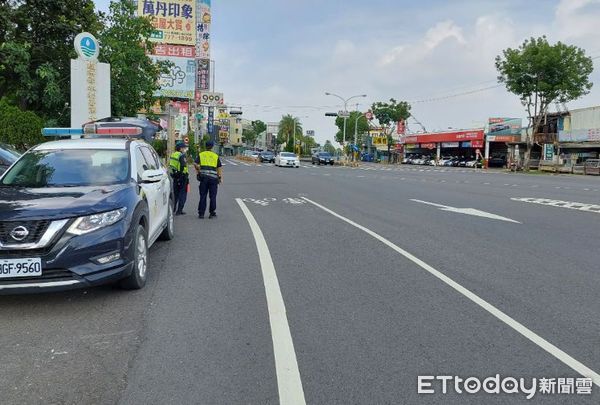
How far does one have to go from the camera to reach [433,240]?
877cm

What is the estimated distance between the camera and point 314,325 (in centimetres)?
462

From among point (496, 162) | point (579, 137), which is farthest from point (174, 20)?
point (496, 162)

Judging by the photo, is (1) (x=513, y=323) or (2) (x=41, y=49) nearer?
→ (1) (x=513, y=323)

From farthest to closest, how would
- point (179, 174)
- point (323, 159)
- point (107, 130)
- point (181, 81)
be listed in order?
point (323, 159), point (181, 81), point (107, 130), point (179, 174)

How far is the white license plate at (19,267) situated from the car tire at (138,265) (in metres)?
0.99

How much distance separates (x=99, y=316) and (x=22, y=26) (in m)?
19.3

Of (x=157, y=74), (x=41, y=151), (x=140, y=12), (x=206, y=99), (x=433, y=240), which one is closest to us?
(x=41, y=151)

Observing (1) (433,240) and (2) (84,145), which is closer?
(2) (84,145)

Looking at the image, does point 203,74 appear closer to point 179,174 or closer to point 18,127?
point 18,127

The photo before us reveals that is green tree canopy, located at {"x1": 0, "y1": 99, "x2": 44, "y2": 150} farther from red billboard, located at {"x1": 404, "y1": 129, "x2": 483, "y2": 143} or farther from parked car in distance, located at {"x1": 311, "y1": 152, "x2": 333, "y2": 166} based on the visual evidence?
red billboard, located at {"x1": 404, "y1": 129, "x2": 483, "y2": 143}

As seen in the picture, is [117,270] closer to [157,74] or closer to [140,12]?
[157,74]

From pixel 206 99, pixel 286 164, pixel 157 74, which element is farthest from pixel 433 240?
pixel 206 99

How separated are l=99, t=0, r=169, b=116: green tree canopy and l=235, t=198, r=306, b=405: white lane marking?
17.3 metres

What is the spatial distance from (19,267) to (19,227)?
36cm
